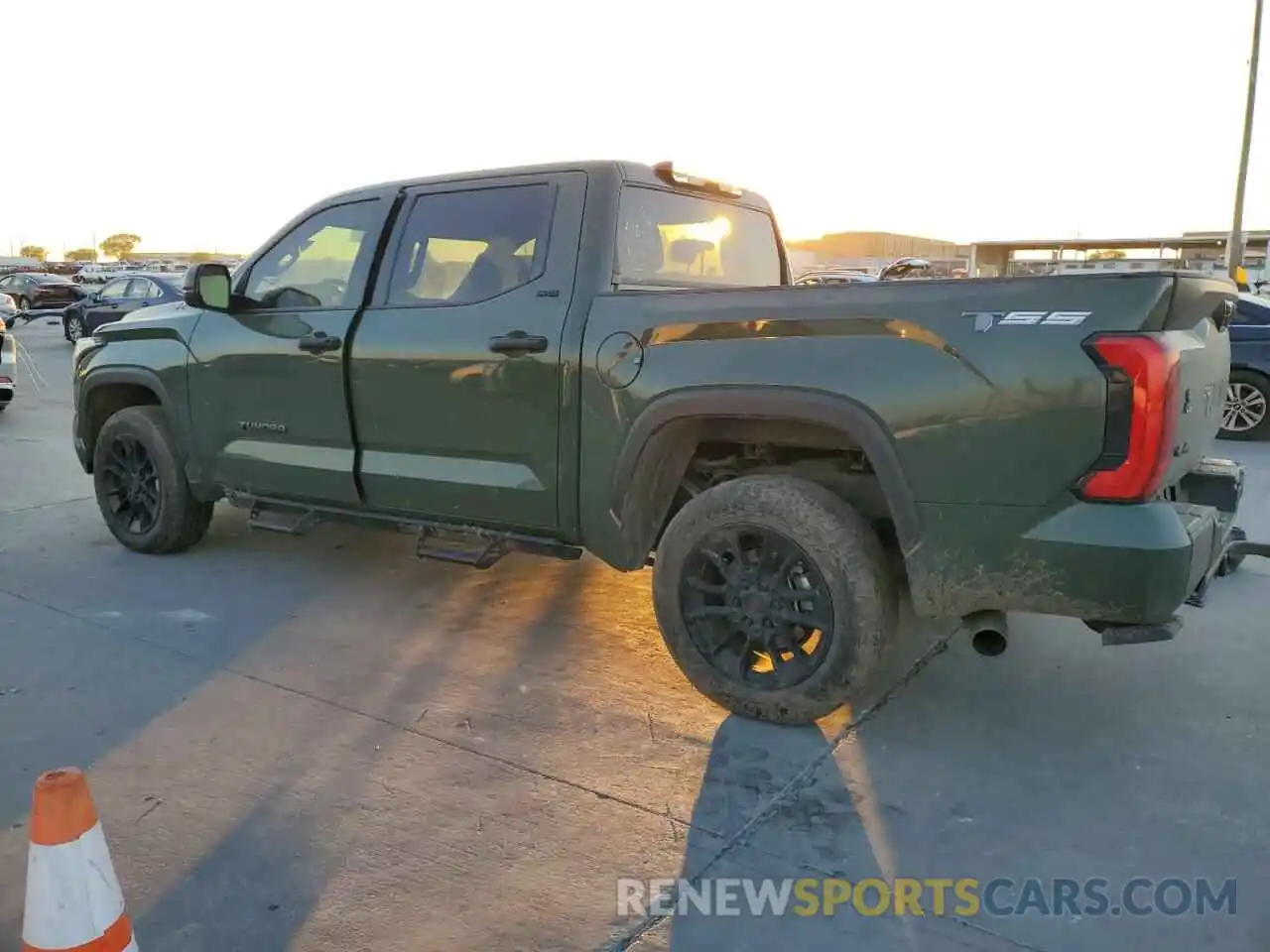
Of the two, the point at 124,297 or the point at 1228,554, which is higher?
the point at 124,297

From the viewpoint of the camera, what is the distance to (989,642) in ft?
10.6

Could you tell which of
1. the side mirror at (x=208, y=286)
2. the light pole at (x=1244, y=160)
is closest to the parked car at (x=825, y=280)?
the side mirror at (x=208, y=286)

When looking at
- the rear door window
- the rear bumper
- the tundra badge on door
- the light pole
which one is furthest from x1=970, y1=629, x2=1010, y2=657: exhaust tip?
the light pole

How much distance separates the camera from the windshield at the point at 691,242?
4.06 meters

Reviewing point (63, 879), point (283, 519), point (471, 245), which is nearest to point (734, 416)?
point (471, 245)

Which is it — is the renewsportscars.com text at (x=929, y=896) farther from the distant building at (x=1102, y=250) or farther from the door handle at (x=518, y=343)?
the distant building at (x=1102, y=250)

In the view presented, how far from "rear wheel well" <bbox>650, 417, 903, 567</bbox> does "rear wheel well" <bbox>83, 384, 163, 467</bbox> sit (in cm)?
350

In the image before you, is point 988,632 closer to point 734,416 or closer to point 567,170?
point 734,416

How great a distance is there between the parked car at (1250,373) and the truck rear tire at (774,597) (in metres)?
7.93

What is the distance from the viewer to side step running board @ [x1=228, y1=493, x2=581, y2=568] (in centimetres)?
412

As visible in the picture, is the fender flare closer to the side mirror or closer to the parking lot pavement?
the parking lot pavement

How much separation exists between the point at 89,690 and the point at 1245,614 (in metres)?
5.08

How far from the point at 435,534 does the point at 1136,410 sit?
9.49 feet

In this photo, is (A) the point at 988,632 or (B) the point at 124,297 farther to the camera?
(B) the point at 124,297
